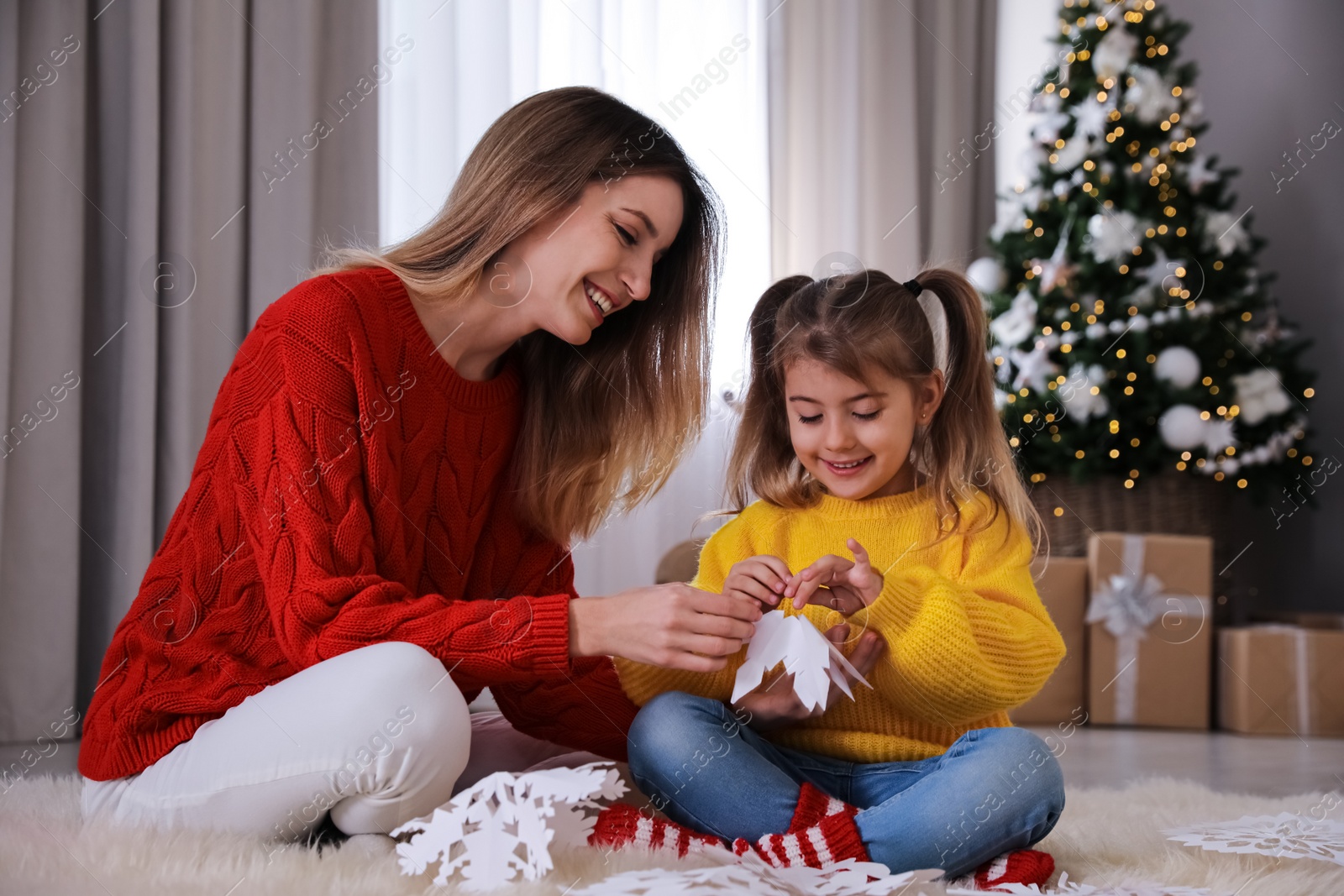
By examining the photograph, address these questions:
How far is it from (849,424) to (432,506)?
508 millimetres

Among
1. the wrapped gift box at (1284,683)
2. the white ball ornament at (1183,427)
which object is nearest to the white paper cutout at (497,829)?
the wrapped gift box at (1284,683)

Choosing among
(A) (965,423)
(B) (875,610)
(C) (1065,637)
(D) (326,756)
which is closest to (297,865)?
(D) (326,756)

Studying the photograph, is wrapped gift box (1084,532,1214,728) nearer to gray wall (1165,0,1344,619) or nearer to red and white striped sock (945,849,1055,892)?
gray wall (1165,0,1344,619)

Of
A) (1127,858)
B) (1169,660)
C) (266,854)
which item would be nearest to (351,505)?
(266,854)

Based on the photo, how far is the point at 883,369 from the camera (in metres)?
1.39

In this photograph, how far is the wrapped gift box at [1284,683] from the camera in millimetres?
2566

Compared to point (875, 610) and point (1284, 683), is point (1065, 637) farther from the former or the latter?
point (875, 610)

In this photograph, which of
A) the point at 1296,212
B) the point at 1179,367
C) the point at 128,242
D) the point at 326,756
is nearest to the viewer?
the point at 326,756

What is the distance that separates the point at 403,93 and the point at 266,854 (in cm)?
216

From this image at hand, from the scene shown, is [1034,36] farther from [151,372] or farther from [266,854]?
[266,854]

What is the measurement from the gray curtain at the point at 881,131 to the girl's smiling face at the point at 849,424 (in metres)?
1.93

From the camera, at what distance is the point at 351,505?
1175 mm

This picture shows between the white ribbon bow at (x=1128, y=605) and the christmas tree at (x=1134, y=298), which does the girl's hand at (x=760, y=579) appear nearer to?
the white ribbon bow at (x=1128, y=605)

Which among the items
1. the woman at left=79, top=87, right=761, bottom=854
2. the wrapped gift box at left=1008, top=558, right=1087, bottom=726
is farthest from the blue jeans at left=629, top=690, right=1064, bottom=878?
the wrapped gift box at left=1008, top=558, right=1087, bottom=726
